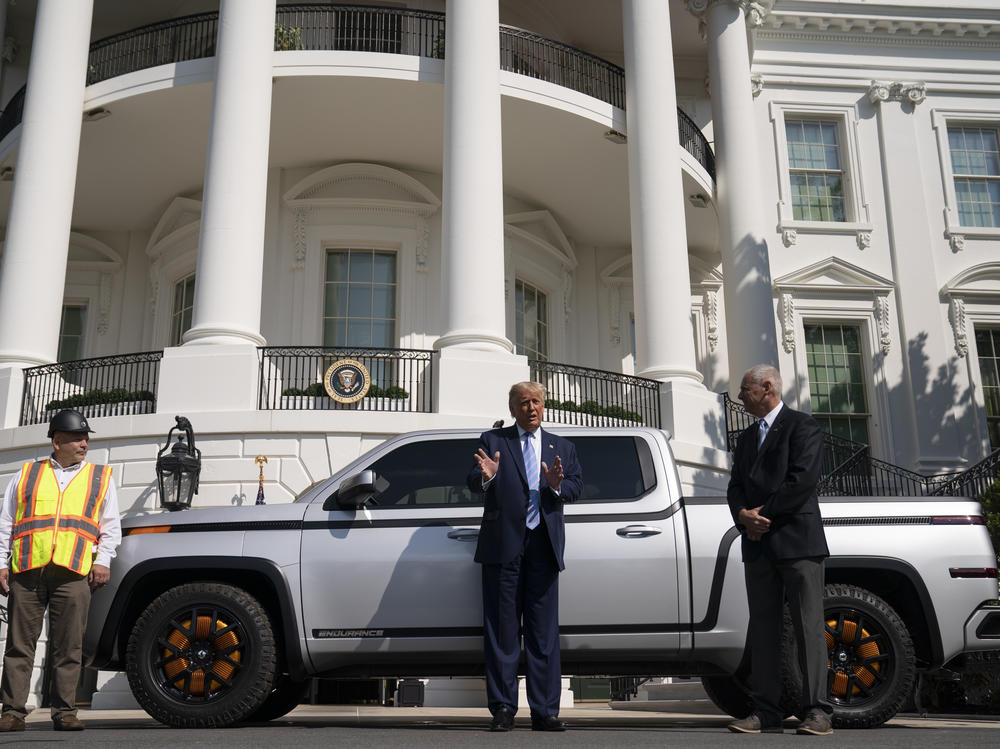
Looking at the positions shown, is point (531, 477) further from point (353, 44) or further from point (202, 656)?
point (353, 44)

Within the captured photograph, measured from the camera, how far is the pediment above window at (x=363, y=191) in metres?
18.1

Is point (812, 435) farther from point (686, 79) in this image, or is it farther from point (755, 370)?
point (686, 79)

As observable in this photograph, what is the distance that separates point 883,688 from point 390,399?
9.34m

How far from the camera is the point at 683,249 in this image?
1625 cm

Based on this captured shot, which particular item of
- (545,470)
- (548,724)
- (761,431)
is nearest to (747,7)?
(761,431)

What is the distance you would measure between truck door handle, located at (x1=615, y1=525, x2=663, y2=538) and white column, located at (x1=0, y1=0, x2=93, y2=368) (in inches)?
437

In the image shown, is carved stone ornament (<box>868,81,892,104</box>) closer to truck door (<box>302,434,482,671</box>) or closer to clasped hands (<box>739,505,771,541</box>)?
clasped hands (<box>739,505,771,541</box>)

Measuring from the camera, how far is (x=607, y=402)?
16.0 metres

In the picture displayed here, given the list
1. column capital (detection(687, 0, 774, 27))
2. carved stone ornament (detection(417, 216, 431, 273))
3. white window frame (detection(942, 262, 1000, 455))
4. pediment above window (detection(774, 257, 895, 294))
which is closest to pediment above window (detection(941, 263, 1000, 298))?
white window frame (detection(942, 262, 1000, 455))

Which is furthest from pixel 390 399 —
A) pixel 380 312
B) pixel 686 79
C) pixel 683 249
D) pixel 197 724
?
pixel 686 79

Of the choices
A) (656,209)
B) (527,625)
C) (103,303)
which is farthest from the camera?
(103,303)

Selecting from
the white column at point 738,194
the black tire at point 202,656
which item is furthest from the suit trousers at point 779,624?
the white column at point 738,194

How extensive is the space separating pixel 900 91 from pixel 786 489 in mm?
19298

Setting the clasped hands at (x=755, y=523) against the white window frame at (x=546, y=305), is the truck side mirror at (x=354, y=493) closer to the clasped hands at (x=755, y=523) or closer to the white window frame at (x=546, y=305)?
the clasped hands at (x=755, y=523)
